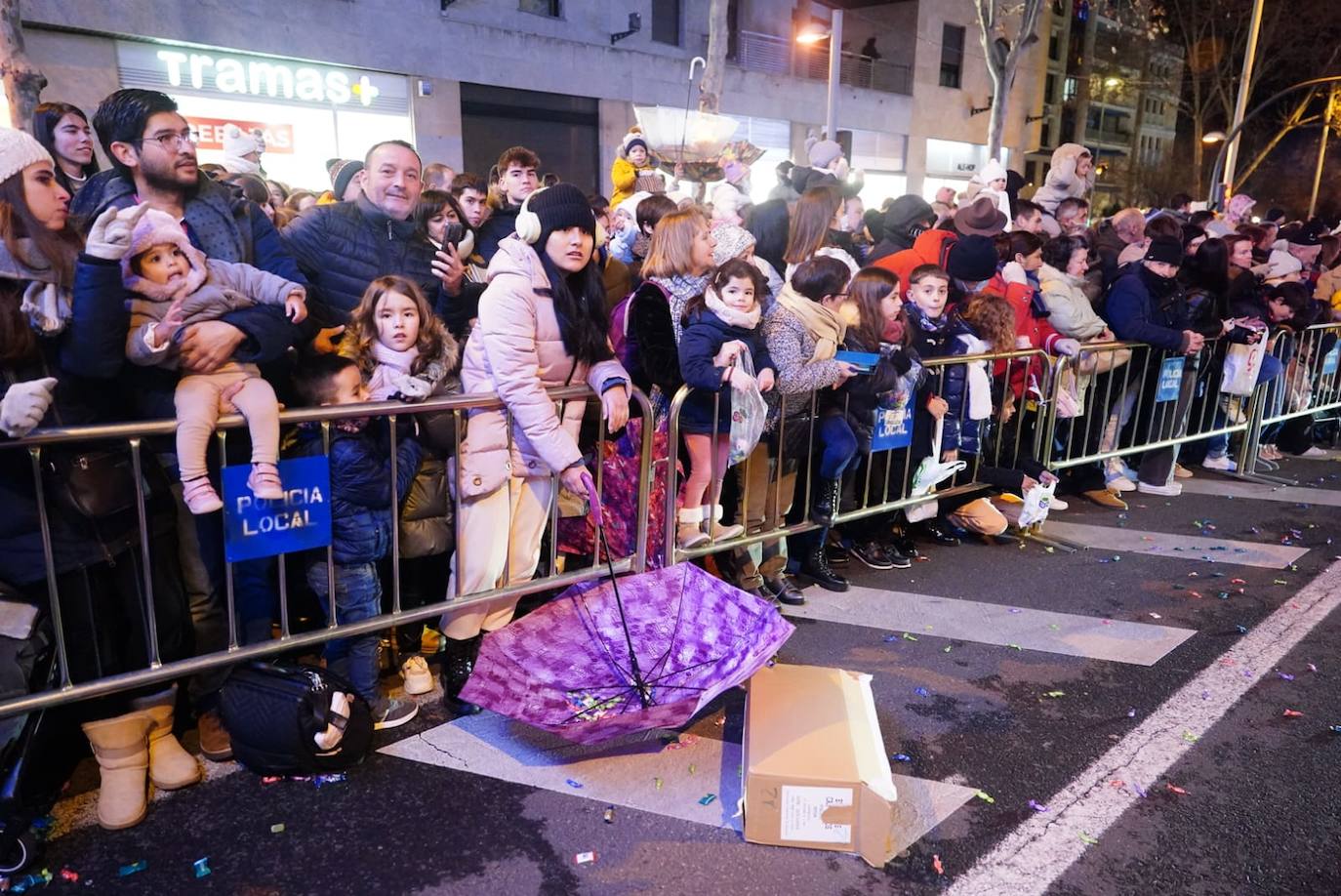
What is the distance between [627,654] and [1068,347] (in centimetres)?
435

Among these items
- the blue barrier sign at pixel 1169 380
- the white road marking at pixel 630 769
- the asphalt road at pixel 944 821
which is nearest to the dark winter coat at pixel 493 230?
the asphalt road at pixel 944 821

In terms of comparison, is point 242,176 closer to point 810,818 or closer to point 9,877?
point 9,877

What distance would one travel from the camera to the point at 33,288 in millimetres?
2998

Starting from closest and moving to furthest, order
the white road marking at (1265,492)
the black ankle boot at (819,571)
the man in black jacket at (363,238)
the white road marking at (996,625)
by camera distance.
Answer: the man in black jacket at (363,238) → the white road marking at (996,625) → the black ankle boot at (819,571) → the white road marking at (1265,492)

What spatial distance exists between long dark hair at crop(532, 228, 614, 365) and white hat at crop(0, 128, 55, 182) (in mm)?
1736

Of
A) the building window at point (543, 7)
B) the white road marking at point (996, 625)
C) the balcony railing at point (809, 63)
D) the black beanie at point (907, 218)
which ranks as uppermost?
the balcony railing at point (809, 63)

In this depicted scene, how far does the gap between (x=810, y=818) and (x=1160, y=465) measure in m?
5.97

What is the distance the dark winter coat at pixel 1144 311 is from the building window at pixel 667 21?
17088mm

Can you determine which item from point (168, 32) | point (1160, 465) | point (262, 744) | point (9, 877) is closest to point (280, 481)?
point (262, 744)

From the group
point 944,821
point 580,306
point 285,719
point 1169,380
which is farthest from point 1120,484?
point 285,719

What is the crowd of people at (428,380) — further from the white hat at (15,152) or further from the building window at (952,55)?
the building window at (952,55)

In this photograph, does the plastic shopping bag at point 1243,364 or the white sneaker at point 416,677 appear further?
the plastic shopping bag at point 1243,364

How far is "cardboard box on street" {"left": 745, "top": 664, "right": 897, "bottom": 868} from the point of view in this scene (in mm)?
2957

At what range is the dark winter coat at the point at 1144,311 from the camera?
7.00 meters
